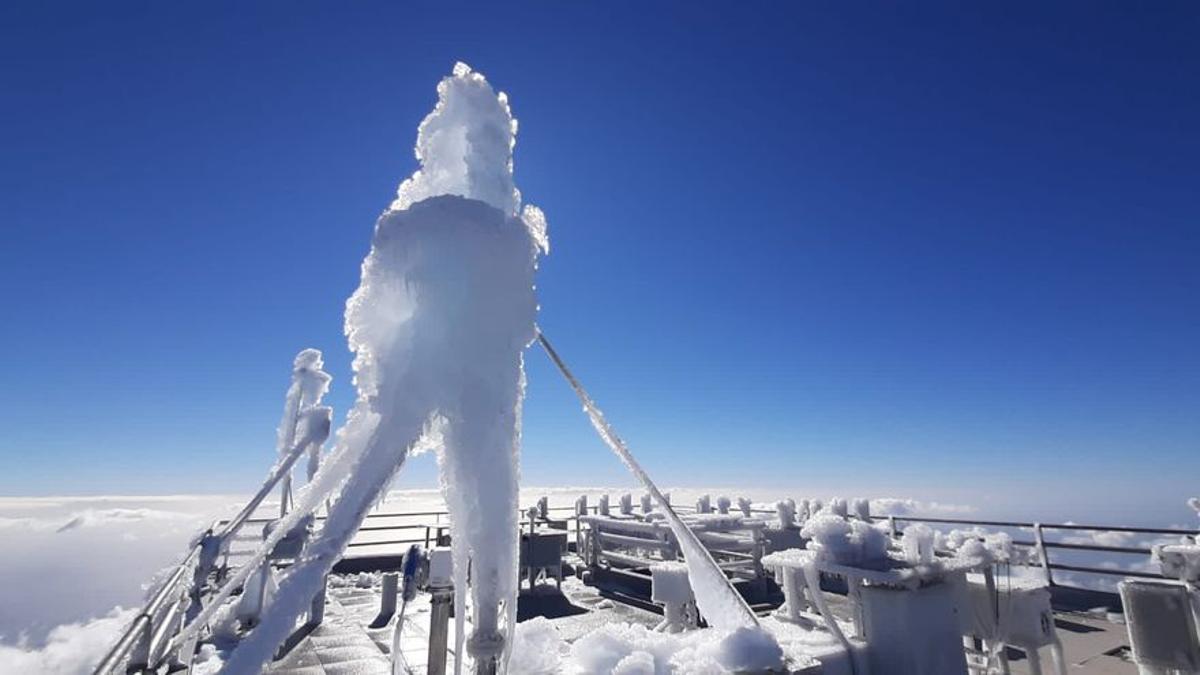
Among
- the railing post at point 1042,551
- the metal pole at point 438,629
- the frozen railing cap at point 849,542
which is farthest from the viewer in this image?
the railing post at point 1042,551

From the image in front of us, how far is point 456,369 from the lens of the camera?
3697 mm

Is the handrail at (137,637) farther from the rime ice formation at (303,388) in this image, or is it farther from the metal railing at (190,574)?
the rime ice formation at (303,388)

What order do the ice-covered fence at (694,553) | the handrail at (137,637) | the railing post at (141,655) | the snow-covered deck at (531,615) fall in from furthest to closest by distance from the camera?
the snow-covered deck at (531,615) → the ice-covered fence at (694,553) → the railing post at (141,655) → the handrail at (137,637)

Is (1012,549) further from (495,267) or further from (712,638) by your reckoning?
(495,267)

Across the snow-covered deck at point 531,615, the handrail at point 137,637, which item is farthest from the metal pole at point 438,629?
the snow-covered deck at point 531,615

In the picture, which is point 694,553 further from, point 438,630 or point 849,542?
point 438,630

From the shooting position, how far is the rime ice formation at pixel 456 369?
3.49 metres

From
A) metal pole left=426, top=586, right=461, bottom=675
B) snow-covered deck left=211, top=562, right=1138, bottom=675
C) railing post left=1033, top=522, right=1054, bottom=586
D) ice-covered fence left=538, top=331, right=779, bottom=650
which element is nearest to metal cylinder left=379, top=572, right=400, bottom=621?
snow-covered deck left=211, top=562, right=1138, bottom=675

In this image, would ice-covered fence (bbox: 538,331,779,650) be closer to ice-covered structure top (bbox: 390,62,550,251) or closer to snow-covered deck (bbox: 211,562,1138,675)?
snow-covered deck (bbox: 211,562,1138,675)

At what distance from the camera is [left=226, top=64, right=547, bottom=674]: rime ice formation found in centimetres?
349

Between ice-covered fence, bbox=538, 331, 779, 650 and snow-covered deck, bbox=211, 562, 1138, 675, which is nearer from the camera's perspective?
ice-covered fence, bbox=538, 331, 779, 650

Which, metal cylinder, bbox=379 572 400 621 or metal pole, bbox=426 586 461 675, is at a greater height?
metal pole, bbox=426 586 461 675

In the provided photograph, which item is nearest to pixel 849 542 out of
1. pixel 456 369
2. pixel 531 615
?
pixel 456 369

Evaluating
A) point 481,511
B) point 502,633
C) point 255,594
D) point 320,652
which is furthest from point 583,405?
point 255,594
